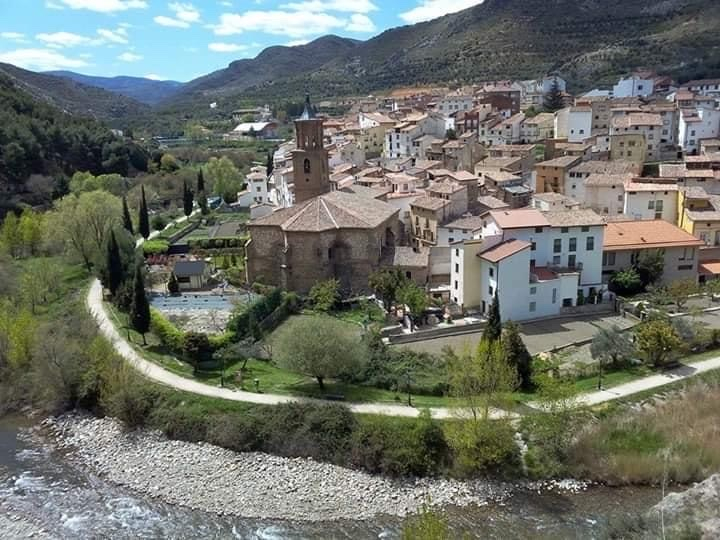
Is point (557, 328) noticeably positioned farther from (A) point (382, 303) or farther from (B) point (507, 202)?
(B) point (507, 202)

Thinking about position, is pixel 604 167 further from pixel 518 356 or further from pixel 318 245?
pixel 518 356

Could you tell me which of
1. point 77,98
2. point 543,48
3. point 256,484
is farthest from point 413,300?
point 77,98

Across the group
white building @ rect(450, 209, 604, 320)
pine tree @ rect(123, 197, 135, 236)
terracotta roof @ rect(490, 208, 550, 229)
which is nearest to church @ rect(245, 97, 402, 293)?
white building @ rect(450, 209, 604, 320)

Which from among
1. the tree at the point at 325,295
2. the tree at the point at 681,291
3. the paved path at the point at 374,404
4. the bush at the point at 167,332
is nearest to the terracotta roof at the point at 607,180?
the tree at the point at 681,291

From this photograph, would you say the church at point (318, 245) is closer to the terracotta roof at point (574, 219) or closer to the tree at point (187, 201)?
the terracotta roof at point (574, 219)

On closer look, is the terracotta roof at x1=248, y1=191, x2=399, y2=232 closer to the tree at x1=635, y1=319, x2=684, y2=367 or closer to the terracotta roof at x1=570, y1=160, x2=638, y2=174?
the tree at x1=635, y1=319, x2=684, y2=367

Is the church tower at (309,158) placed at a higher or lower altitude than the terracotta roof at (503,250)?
higher
